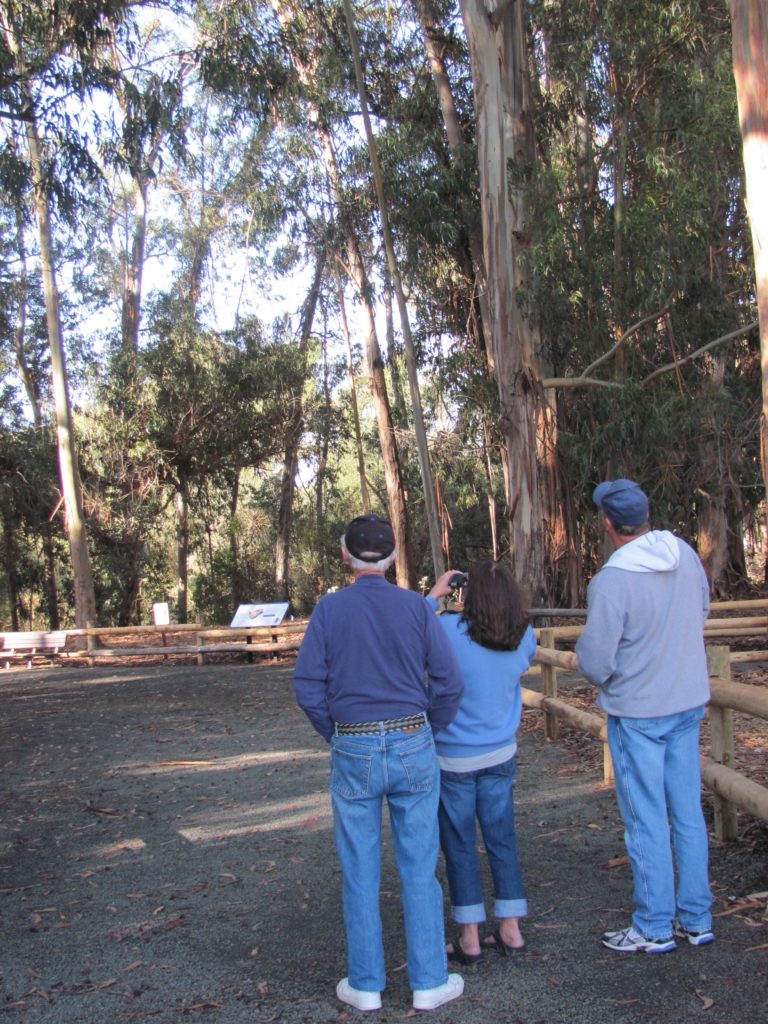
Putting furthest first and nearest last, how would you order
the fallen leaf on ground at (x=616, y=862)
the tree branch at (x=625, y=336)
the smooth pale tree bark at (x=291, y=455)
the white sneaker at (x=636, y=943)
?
the smooth pale tree bark at (x=291, y=455)
the tree branch at (x=625, y=336)
the fallen leaf on ground at (x=616, y=862)
the white sneaker at (x=636, y=943)

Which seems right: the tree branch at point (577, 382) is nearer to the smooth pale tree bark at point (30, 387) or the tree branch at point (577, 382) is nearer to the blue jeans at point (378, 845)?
the blue jeans at point (378, 845)

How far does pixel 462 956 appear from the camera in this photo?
3875 millimetres

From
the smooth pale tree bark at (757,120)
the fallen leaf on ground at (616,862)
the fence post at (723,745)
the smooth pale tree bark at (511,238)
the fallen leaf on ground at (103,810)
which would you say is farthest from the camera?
the smooth pale tree bark at (511,238)

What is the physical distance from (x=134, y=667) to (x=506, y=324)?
373 inches

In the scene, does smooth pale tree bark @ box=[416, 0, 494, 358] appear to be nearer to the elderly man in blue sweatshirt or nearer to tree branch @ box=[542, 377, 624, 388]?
tree branch @ box=[542, 377, 624, 388]

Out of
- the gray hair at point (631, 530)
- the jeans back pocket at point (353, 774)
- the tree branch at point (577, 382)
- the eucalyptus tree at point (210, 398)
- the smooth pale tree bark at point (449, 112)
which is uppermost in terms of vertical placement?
the smooth pale tree bark at point (449, 112)

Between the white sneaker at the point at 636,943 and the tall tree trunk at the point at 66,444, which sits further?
the tall tree trunk at the point at 66,444

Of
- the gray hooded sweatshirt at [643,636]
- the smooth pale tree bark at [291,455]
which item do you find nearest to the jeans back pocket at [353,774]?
the gray hooded sweatshirt at [643,636]

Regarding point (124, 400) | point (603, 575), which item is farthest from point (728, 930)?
point (124, 400)

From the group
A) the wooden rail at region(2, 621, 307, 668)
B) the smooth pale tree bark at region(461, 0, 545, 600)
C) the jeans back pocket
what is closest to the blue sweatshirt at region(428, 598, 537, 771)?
the jeans back pocket

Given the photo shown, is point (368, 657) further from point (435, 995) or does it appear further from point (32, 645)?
point (32, 645)

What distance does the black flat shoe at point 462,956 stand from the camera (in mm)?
3850

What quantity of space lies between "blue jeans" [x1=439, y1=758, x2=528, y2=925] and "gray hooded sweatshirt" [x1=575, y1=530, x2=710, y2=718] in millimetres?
523

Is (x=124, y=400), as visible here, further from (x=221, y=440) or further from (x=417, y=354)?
(x=417, y=354)
